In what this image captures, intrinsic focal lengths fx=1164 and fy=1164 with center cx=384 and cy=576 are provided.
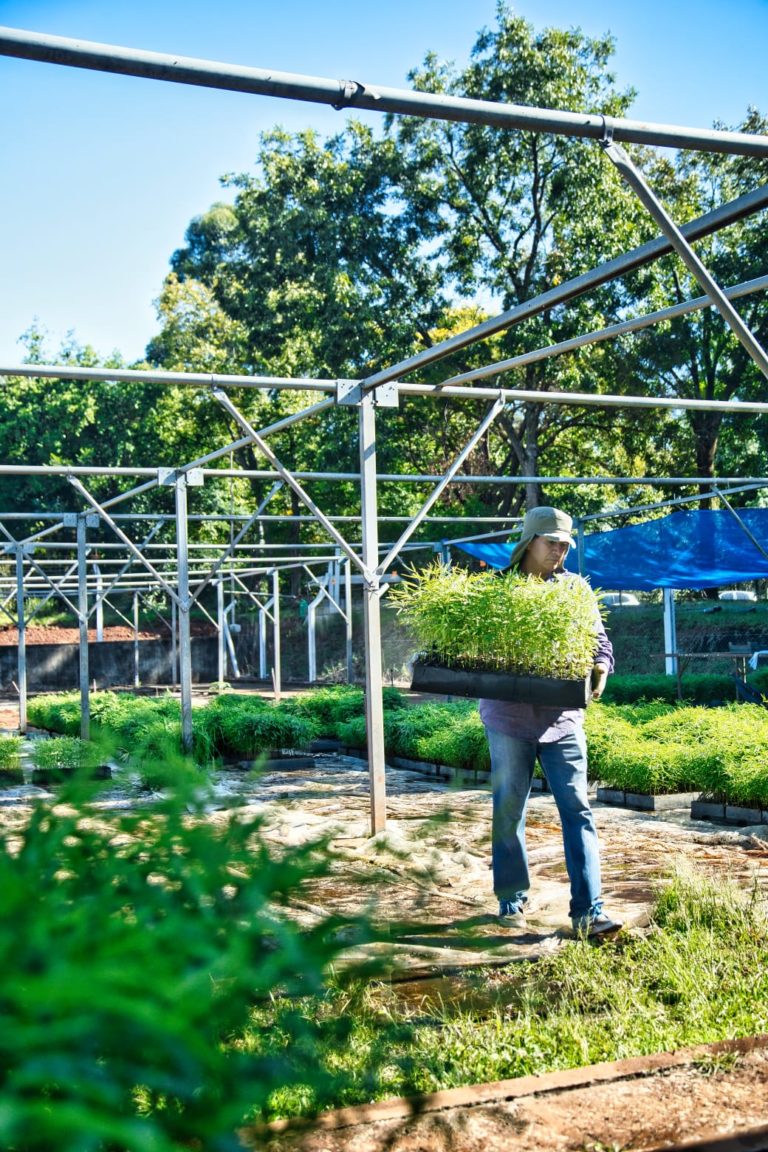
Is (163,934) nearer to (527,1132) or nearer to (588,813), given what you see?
(527,1132)

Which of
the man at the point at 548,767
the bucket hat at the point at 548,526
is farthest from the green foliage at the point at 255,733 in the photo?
the bucket hat at the point at 548,526

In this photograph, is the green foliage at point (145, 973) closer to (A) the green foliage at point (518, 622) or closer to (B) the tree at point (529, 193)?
(A) the green foliage at point (518, 622)

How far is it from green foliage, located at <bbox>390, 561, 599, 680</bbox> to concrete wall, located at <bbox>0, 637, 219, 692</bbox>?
24950mm

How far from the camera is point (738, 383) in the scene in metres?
25.0

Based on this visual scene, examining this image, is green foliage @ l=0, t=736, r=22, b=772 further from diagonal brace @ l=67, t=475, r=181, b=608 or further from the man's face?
the man's face

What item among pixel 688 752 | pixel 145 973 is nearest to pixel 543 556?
pixel 688 752

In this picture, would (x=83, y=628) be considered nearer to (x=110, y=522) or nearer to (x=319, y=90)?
(x=110, y=522)

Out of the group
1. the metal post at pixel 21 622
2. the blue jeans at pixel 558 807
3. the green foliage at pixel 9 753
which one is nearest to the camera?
the blue jeans at pixel 558 807

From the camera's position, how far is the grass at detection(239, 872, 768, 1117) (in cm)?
299

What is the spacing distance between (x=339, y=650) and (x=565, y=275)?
1092cm

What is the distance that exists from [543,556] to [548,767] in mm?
861

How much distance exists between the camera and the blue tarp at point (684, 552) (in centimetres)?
1280

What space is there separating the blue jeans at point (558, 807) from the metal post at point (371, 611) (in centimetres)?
201

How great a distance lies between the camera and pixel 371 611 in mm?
6855
